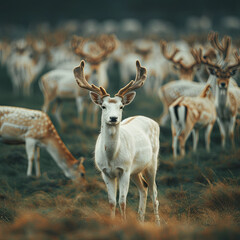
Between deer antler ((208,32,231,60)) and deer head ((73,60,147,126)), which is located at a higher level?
deer antler ((208,32,231,60))

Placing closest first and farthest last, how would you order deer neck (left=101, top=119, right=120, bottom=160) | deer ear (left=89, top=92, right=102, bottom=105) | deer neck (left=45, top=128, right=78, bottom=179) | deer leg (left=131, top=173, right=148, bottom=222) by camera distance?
1. deer neck (left=101, top=119, right=120, bottom=160)
2. deer ear (left=89, top=92, right=102, bottom=105)
3. deer leg (left=131, top=173, right=148, bottom=222)
4. deer neck (left=45, top=128, right=78, bottom=179)

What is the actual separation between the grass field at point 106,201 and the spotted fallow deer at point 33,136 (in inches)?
9.2

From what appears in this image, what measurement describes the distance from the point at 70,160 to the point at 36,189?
93cm

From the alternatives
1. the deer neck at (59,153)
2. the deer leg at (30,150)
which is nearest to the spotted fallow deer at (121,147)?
the deer neck at (59,153)

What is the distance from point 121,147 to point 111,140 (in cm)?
18

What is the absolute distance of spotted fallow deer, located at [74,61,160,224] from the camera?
5000 mm

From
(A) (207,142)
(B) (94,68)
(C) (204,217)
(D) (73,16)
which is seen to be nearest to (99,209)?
(C) (204,217)

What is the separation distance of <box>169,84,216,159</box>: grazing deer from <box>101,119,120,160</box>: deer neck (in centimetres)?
378

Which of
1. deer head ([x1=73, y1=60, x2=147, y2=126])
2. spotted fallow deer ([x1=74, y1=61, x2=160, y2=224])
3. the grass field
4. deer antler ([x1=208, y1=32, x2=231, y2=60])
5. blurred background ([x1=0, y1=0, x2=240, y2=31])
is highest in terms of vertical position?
blurred background ([x1=0, y1=0, x2=240, y2=31])

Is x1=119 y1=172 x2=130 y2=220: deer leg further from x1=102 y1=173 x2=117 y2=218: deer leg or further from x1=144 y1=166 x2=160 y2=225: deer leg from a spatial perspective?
x1=144 y1=166 x2=160 y2=225: deer leg

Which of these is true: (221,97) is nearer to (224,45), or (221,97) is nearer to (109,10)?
(224,45)

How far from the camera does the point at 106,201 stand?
21.4 feet

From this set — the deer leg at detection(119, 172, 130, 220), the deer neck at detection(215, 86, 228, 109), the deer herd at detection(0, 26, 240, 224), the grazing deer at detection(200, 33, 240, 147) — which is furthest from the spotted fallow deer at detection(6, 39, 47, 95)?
the deer leg at detection(119, 172, 130, 220)

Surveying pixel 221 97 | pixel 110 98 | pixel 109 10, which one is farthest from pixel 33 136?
pixel 109 10
